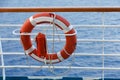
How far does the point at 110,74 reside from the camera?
3660mm

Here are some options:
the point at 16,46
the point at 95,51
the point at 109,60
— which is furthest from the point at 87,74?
the point at 16,46

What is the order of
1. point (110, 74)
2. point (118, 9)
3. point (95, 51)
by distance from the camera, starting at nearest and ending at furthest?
point (118, 9) < point (110, 74) < point (95, 51)

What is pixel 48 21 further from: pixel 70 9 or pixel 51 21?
pixel 70 9

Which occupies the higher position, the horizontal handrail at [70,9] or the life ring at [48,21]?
the horizontal handrail at [70,9]

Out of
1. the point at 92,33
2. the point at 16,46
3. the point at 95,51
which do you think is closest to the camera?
the point at 95,51

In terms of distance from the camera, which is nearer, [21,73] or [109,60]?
[21,73]

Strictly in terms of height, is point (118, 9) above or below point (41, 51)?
above

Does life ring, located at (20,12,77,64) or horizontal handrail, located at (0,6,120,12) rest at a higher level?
horizontal handrail, located at (0,6,120,12)

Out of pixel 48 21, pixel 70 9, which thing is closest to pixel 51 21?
pixel 48 21

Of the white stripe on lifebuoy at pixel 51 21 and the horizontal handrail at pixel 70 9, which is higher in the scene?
the horizontal handrail at pixel 70 9

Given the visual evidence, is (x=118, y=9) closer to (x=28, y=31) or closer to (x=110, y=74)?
(x=28, y=31)

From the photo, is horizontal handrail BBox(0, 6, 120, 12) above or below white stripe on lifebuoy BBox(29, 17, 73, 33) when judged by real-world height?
above

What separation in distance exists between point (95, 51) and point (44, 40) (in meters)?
2.99

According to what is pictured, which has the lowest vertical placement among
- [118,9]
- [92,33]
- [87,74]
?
[87,74]
